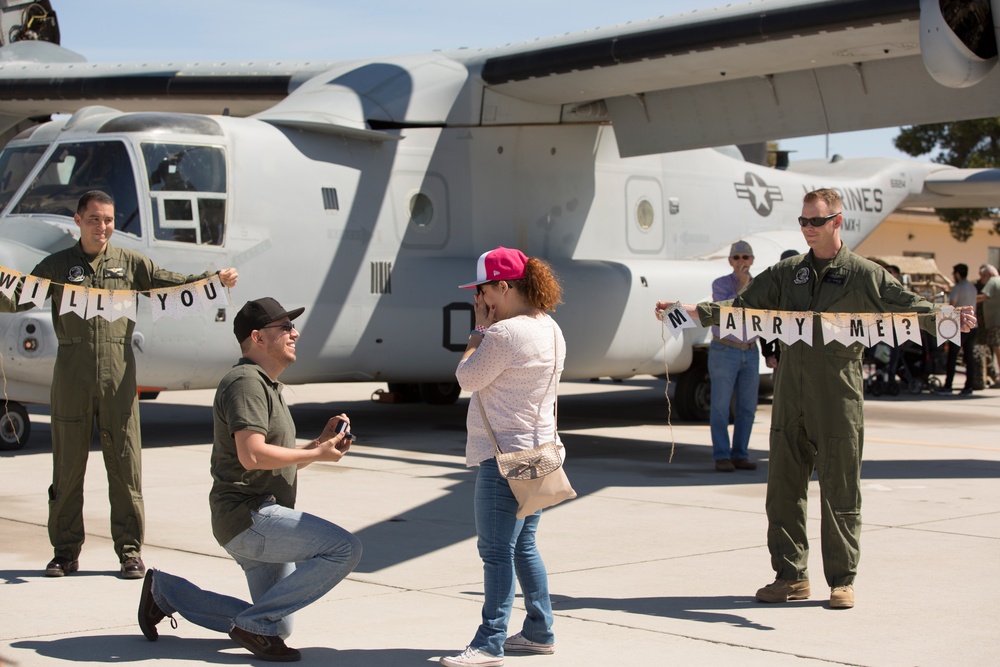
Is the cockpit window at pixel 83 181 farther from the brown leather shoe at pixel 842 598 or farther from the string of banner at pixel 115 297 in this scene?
the brown leather shoe at pixel 842 598

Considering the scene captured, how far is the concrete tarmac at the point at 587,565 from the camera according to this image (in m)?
5.24

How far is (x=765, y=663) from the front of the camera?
5.04 metres

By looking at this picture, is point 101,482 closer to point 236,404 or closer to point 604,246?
point 236,404

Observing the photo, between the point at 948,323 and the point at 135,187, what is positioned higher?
the point at 135,187

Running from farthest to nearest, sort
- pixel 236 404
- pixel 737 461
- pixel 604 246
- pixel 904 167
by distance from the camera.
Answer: pixel 904 167, pixel 604 246, pixel 737 461, pixel 236 404

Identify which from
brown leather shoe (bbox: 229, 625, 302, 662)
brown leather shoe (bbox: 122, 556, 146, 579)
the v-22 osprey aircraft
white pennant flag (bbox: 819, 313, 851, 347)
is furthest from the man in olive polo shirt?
the v-22 osprey aircraft

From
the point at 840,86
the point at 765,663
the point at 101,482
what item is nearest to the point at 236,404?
the point at 765,663

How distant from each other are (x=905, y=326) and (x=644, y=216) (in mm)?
8763

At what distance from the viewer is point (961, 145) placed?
35.0 m

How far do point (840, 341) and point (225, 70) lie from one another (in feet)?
35.5

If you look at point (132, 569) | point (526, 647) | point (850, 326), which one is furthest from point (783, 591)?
point (132, 569)

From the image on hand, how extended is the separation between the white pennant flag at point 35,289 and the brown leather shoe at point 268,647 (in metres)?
2.81

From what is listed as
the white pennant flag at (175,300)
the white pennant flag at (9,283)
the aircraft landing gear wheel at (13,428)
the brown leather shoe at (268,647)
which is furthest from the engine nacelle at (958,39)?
the aircraft landing gear wheel at (13,428)

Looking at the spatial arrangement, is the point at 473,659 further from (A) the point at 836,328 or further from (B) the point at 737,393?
(B) the point at 737,393
